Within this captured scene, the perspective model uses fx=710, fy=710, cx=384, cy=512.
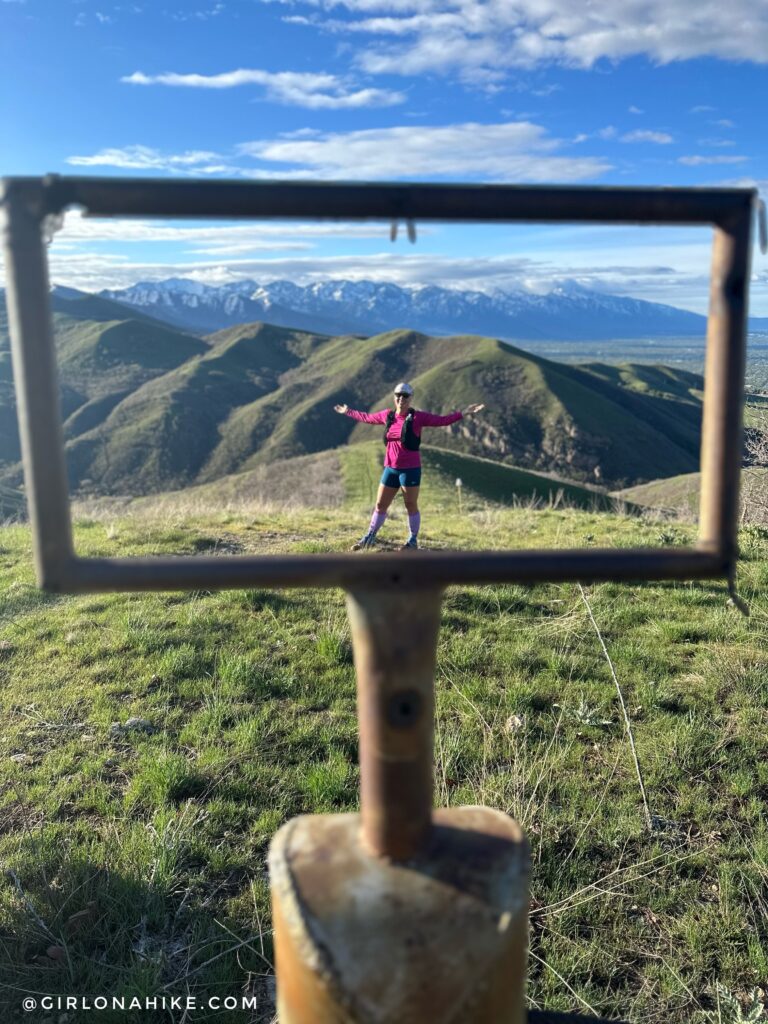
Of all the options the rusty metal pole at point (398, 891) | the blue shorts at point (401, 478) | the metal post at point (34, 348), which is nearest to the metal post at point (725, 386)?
the rusty metal pole at point (398, 891)

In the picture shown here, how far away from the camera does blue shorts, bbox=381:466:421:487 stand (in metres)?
8.88

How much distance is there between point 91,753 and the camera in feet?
13.7

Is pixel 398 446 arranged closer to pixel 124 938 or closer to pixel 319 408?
pixel 124 938

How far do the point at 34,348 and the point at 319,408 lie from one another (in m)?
116

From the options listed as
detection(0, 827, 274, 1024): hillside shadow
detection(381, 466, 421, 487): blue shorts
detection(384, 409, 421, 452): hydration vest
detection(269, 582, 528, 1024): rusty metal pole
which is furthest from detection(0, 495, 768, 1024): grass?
detection(384, 409, 421, 452): hydration vest

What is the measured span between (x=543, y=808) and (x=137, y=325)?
179117 millimetres

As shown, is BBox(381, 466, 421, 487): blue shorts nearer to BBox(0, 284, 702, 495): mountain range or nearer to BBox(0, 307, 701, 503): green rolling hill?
BBox(0, 307, 701, 503): green rolling hill

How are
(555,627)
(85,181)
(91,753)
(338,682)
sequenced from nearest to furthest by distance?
(85,181), (91,753), (338,682), (555,627)

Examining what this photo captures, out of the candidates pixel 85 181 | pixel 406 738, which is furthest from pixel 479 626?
pixel 85 181

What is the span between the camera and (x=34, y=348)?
103 centimetres

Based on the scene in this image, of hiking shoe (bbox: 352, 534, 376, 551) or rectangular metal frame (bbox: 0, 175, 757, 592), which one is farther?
hiking shoe (bbox: 352, 534, 376, 551)

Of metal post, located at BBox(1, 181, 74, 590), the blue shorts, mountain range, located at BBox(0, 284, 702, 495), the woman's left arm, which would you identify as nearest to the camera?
metal post, located at BBox(1, 181, 74, 590)

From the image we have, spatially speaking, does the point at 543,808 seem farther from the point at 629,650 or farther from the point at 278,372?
the point at 278,372

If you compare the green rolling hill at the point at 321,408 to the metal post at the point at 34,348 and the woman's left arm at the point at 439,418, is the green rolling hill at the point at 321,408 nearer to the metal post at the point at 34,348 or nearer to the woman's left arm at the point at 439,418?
the woman's left arm at the point at 439,418
